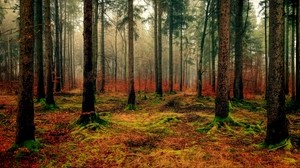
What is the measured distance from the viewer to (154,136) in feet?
29.1

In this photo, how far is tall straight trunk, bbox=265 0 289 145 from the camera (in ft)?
23.5

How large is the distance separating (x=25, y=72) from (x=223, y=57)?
271 inches

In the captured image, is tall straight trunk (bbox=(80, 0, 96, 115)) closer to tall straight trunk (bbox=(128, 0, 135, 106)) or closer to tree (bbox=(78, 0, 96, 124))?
tree (bbox=(78, 0, 96, 124))

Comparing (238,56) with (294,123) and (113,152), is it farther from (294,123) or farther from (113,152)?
(113,152)

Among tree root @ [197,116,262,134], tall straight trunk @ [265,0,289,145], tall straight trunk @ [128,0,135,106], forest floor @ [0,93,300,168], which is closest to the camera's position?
forest floor @ [0,93,300,168]

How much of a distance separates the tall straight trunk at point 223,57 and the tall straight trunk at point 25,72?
6569mm

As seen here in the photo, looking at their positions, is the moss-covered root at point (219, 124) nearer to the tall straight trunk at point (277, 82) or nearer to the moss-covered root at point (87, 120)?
the tall straight trunk at point (277, 82)

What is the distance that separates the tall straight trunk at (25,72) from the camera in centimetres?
666

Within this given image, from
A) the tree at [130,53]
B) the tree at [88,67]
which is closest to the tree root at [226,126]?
the tree at [88,67]

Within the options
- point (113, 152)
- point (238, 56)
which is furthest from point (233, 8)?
point (113, 152)

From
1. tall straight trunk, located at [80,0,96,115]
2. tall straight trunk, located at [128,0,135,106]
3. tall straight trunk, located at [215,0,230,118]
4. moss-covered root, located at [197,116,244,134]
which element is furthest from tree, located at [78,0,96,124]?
tall straight trunk, located at [215,0,230,118]

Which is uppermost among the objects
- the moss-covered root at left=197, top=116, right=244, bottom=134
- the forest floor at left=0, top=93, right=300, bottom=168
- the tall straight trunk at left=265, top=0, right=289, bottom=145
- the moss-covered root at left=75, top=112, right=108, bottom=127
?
the tall straight trunk at left=265, top=0, right=289, bottom=145

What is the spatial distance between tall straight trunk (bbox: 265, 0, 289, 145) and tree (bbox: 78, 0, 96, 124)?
19.7 feet

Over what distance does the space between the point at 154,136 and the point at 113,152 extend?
6.75 feet
